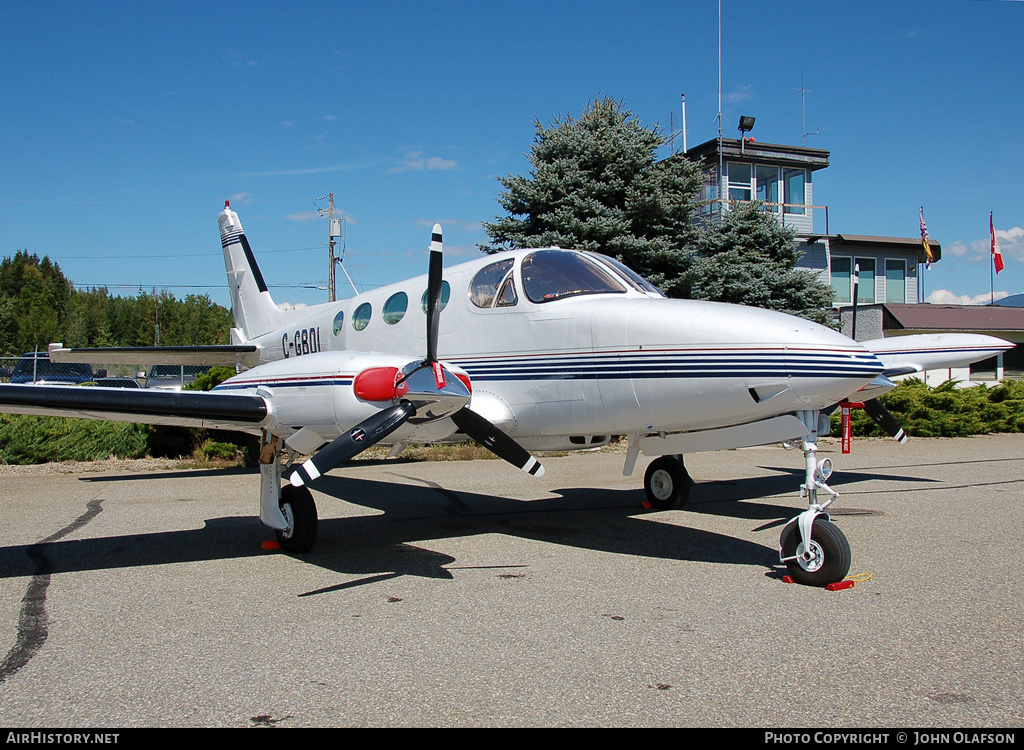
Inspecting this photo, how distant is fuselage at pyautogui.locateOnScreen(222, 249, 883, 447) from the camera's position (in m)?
5.78

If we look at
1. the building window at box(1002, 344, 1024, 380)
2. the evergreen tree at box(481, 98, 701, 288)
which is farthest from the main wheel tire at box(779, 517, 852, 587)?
the building window at box(1002, 344, 1024, 380)

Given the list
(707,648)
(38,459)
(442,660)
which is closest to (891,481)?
(707,648)

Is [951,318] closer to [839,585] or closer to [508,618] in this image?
[839,585]

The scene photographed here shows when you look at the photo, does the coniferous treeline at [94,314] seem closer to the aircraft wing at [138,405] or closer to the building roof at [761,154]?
the building roof at [761,154]

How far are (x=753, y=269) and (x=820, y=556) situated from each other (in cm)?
1461

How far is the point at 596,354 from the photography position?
6.69 meters

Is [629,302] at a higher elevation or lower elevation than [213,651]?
higher

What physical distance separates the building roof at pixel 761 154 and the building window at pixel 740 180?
0.43 metres

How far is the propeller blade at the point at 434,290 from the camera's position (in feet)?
20.5

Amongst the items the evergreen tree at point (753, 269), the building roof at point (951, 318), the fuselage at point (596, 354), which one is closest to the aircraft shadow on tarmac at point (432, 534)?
the fuselage at point (596, 354)

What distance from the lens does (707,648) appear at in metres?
4.39

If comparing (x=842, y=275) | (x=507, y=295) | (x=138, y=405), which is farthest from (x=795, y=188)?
(x=138, y=405)
